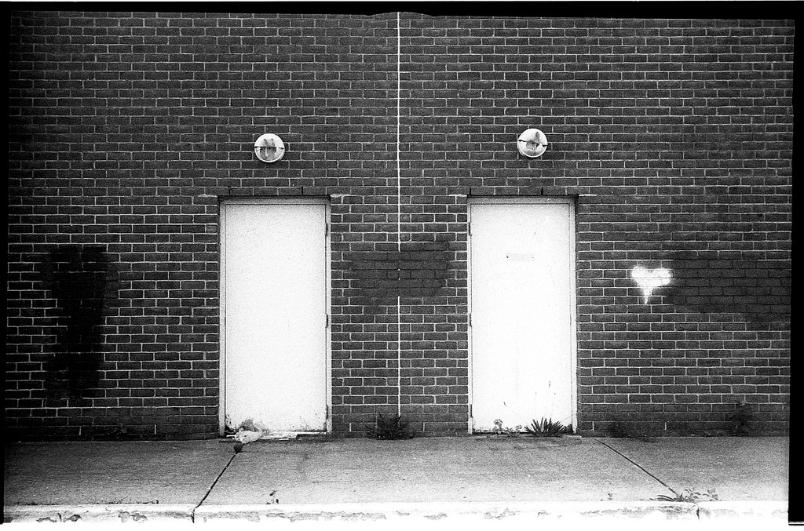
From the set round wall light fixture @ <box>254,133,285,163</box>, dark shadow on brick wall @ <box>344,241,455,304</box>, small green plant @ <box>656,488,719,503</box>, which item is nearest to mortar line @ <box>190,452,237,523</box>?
dark shadow on brick wall @ <box>344,241,455,304</box>

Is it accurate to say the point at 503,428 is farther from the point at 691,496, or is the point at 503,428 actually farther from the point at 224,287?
the point at 224,287

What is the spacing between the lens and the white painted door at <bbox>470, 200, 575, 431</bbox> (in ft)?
22.6

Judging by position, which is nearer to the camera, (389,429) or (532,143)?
(389,429)

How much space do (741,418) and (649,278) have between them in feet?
5.41

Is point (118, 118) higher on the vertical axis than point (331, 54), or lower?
lower

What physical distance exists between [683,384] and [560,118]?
290cm

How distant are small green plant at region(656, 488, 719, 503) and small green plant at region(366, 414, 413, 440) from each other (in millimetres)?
2478

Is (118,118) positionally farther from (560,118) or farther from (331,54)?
(560,118)

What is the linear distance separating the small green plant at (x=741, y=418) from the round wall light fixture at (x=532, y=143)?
3.20 metres

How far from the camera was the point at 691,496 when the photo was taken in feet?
16.2

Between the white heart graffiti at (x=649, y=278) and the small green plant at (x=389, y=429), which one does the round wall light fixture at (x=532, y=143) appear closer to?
the white heart graffiti at (x=649, y=278)

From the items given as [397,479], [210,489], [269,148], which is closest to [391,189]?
[269,148]

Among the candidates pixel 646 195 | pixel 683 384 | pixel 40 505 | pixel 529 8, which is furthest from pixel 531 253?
pixel 40 505

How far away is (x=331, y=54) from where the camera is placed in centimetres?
671
